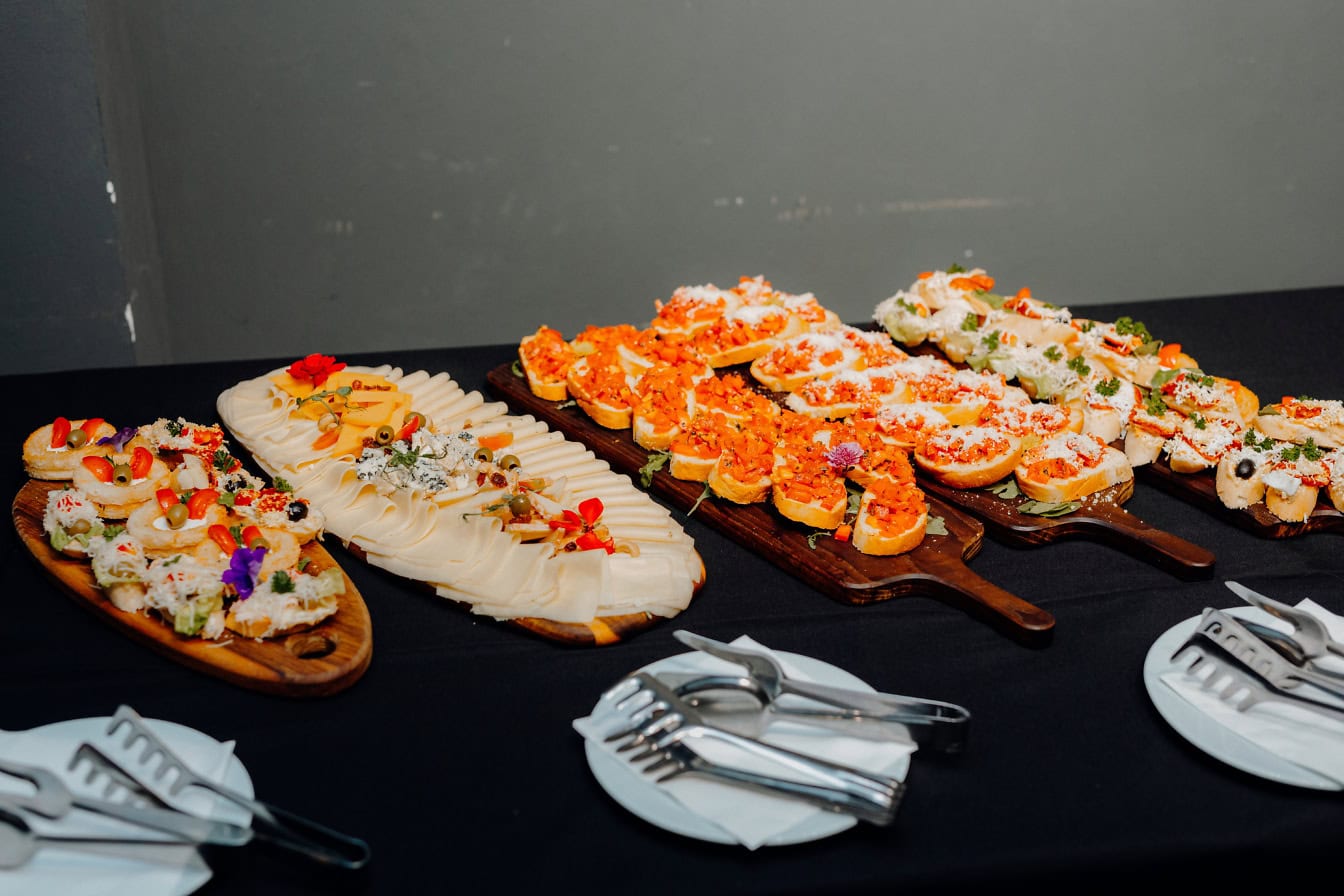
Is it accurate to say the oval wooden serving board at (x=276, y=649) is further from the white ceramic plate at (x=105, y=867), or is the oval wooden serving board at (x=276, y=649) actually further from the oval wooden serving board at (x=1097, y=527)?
the oval wooden serving board at (x=1097, y=527)

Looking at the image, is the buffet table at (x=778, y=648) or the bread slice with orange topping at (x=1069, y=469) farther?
the bread slice with orange topping at (x=1069, y=469)

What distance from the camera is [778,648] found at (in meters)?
3.20

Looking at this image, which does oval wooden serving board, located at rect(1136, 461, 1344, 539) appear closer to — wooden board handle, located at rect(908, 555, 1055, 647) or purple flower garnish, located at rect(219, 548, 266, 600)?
wooden board handle, located at rect(908, 555, 1055, 647)

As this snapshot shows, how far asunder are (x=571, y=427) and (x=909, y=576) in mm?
A: 1636

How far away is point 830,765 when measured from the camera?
7.89 ft

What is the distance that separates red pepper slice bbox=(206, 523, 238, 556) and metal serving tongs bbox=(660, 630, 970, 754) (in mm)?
1499

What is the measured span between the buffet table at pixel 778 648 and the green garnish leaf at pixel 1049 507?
12cm

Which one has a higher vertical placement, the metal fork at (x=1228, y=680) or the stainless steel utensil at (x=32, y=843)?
the stainless steel utensil at (x=32, y=843)

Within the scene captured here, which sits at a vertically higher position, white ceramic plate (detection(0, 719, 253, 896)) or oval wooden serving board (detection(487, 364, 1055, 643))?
white ceramic plate (detection(0, 719, 253, 896))

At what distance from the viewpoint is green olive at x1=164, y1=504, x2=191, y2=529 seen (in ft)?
10.6

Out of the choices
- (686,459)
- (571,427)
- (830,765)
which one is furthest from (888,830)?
(571,427)

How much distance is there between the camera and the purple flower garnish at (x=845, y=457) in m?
3.86

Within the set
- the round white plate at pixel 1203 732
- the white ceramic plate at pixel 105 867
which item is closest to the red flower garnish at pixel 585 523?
the white ceramic plate at pixel 105 867

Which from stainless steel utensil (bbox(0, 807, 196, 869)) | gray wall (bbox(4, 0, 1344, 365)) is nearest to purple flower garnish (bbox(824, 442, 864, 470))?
stainless steel utensil (bbox(0, 807, 196, 869))
